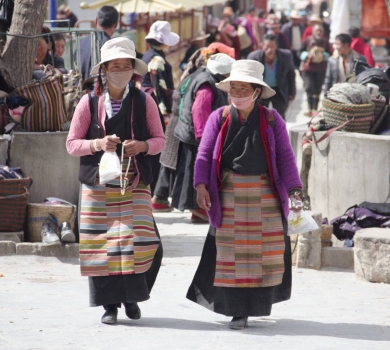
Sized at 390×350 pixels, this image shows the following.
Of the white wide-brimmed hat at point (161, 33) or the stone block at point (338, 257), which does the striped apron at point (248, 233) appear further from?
the white wide-brimmed hat at point (161, 33)

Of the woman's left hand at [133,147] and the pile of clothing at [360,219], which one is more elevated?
the woman's left hand at [133,147]

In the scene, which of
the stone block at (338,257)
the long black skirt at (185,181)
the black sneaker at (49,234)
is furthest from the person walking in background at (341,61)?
the black sneaker at (49,234)

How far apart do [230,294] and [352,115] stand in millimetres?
3549

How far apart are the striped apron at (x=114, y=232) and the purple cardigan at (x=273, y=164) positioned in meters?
0.40

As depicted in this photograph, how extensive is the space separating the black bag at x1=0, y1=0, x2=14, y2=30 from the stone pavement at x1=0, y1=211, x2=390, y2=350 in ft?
8.46

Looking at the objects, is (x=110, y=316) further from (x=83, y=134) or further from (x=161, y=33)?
(x=161, y=33)

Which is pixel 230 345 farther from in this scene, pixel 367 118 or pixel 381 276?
pixel 367 118

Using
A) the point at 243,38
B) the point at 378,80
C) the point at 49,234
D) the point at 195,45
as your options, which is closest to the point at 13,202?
the point at 49,234

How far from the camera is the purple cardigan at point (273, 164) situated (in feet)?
20.6

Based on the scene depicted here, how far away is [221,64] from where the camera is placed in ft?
32.1

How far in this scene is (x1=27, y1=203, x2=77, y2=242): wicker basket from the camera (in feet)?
28.2

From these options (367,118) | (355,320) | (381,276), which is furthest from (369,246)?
(367,118)

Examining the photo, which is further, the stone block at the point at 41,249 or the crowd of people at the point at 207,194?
the stone block at the point at 41,249

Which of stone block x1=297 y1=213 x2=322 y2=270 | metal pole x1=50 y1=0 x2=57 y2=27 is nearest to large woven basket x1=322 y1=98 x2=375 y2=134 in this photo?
stone block x1=297 y1=213 x2=322 y2=270
